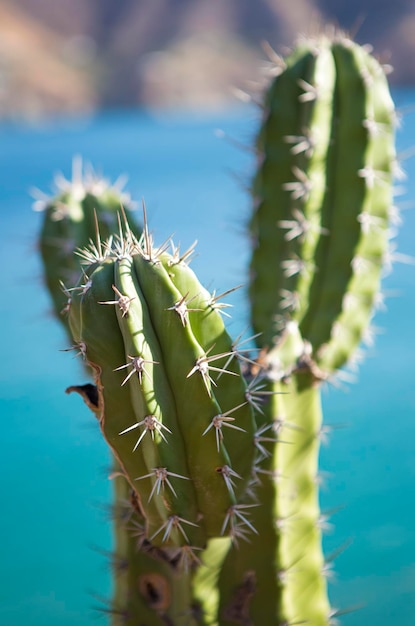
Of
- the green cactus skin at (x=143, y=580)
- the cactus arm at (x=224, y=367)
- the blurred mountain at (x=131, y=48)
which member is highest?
the blurred mountain at (x=131, y=48)

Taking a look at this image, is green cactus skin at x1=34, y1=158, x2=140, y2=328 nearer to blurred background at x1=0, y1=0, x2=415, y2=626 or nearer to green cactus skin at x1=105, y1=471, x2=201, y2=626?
blurred background at x1=0, y1=0, x2=415, y2=626

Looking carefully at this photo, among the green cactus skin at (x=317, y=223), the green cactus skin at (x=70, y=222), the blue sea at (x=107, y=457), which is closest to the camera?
the green cactus skin at (x=317, y=223)

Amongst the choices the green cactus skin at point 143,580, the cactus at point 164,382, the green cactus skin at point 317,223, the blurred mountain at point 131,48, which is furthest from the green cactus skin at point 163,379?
the blurred mountain at point 131,48

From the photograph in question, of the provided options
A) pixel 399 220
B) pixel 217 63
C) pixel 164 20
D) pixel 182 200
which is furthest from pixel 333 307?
pixel 164 20

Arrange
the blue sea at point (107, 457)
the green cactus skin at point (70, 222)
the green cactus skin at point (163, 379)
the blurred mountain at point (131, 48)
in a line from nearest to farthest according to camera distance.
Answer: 1. the green cactus skin at point (163, 379)
2. the green cactus skin at point (70, 222)
3. the blue sea at point (107, 457)
4. the blurred mountain at point (131, 48)

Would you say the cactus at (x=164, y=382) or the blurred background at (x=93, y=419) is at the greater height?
the blurred background at (x=93, y=419)

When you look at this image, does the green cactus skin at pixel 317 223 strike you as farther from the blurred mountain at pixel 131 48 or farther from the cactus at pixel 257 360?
the blurred mountain at pixel 131 48
